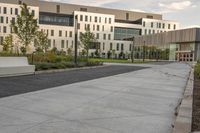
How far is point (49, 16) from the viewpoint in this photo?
3807 inches

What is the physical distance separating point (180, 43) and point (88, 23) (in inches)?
1591

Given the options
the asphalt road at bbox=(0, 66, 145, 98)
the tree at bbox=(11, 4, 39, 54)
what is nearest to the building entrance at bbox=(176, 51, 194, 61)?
the tree at bbox=(11, 4, 39, 54)

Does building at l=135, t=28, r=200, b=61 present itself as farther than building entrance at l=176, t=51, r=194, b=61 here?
No

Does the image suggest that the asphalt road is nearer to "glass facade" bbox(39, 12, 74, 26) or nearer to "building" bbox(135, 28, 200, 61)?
"building" bbox(135, 28, 200, 61)

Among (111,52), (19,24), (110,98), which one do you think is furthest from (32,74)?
(111,52)

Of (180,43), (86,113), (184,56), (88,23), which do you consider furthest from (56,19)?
(86,113)

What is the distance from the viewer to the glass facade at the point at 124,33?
105738 millimetres

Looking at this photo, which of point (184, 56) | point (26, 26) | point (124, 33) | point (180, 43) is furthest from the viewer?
point (124, 33)

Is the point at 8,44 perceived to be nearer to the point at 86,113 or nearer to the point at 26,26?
the point at 26,26

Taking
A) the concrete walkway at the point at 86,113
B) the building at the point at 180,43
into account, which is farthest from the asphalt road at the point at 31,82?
the building at the point at 180,43

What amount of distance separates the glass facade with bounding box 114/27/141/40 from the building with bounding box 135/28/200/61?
26.3 metres

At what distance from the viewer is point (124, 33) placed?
107 m

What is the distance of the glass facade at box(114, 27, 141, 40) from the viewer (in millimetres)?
A: 105738

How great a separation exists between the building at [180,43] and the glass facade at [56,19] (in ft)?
111
